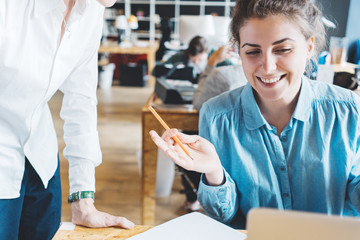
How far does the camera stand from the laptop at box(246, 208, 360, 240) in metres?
0.40

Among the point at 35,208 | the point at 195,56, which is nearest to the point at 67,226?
the point at 35,208

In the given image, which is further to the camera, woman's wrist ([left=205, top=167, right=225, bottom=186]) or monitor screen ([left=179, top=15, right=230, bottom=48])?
monitor screen ([left=179, top=15, right=230, bottom=48])

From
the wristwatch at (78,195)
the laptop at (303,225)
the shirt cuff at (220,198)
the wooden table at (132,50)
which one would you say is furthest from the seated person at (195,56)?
the laptop at (303,225)

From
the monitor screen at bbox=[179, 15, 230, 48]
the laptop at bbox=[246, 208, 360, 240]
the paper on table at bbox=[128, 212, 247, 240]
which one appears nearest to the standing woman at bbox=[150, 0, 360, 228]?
the paper on table at bbox=[128, 212, 247, 240]

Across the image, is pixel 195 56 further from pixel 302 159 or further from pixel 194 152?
pixel 194 152

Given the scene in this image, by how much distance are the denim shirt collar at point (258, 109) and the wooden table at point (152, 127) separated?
0.74m

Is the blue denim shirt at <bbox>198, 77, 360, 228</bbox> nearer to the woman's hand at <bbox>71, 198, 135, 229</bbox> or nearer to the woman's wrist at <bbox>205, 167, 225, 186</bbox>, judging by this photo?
the woman's wrist at <bbox>205, 167, 225, 186</bbox>

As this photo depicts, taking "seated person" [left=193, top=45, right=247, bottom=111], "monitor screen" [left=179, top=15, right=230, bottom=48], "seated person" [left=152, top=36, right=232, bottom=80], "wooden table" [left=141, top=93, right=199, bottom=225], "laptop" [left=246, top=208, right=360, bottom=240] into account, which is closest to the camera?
"laptop" [left=246, top=208, right=360, bottom=240]

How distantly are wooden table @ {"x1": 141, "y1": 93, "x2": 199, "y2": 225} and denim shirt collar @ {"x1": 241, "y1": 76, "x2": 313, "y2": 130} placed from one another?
2.42ft

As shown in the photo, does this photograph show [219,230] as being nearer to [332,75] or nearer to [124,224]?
[124,224]

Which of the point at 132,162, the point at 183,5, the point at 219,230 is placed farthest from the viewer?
the point at 183,5

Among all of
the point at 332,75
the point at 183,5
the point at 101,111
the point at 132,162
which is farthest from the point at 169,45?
the point at 332,75

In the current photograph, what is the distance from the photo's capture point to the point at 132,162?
3.17 meters

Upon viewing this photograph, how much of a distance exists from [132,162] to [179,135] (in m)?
2.39
